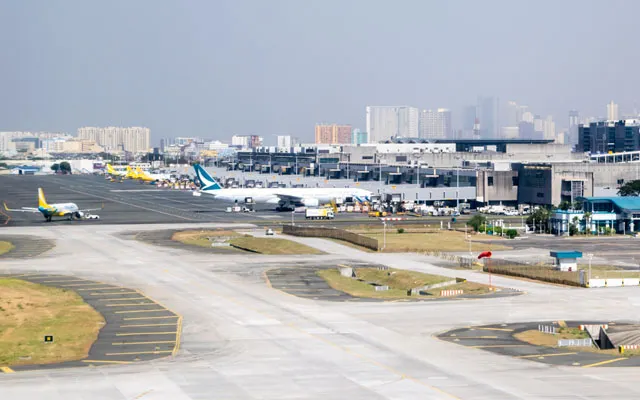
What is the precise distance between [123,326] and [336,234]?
6829 cm

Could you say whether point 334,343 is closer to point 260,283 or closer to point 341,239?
point 260,283

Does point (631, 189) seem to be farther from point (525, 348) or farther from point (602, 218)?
point (525, 348)

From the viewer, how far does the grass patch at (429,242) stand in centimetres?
12125

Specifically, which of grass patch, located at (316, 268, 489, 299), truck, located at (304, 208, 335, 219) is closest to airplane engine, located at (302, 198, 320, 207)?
truck, located at (304, 208, 335, 219)

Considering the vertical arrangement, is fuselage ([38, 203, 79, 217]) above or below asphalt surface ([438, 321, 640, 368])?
above

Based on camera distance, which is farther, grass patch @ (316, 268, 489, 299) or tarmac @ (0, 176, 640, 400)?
grass patch @ (316, 268, 489, 299)

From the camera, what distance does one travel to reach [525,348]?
58719 millimetres

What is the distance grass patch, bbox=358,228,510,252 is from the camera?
121m

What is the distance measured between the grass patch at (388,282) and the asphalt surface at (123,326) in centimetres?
1851

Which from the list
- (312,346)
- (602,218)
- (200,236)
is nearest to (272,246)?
(200,236)

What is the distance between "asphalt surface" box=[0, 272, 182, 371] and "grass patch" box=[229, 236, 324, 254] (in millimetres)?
30741

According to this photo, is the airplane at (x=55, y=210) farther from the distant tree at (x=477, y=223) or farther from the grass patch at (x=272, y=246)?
the distant tree at (x=477, y=223)

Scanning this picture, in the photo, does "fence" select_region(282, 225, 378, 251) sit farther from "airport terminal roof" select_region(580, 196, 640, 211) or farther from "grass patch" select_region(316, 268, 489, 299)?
"airport terminal roof" select_region(580, 196, 640, 211)

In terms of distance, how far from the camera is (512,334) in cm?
6328
